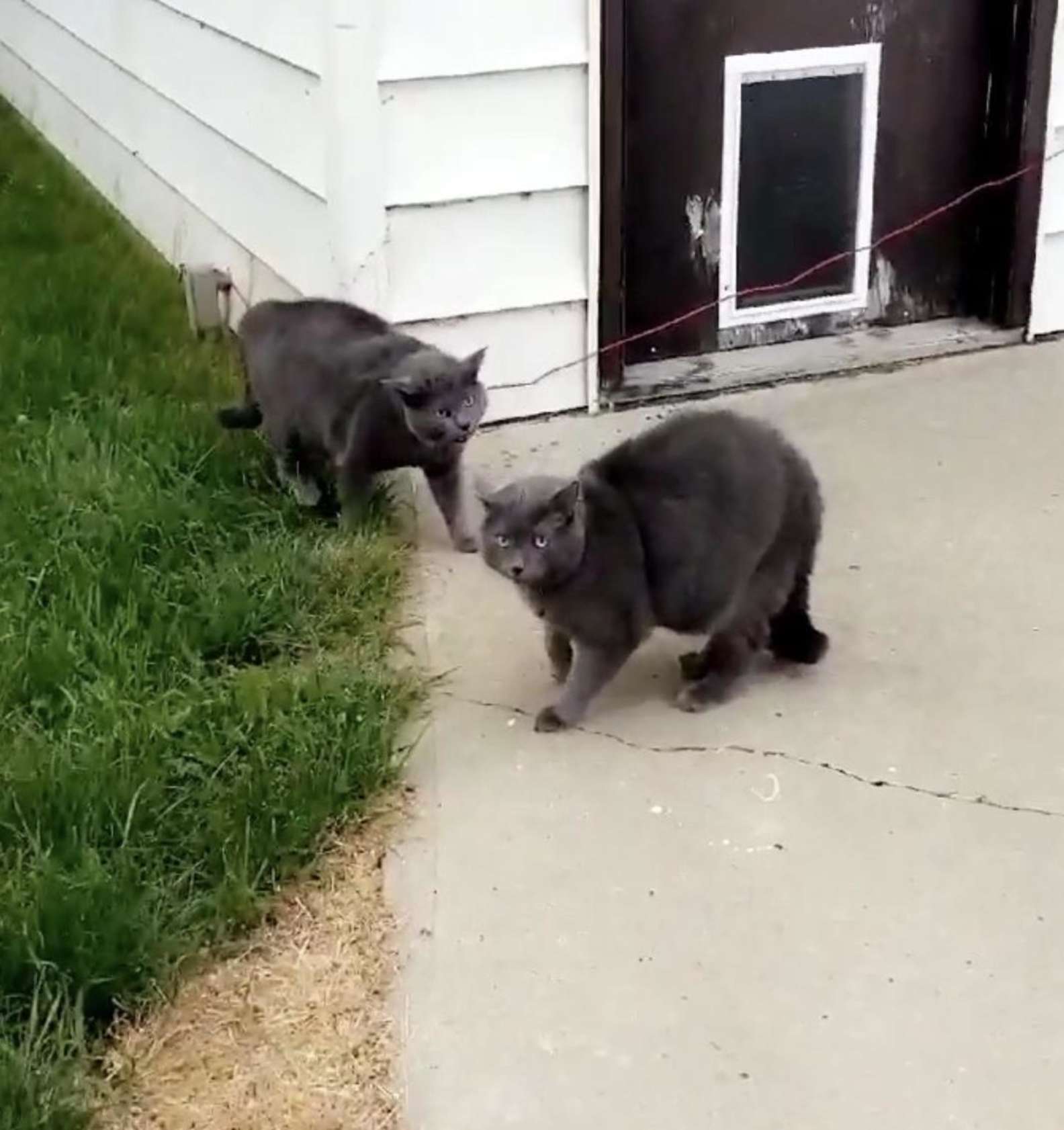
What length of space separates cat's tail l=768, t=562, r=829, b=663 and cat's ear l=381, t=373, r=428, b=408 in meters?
0.90

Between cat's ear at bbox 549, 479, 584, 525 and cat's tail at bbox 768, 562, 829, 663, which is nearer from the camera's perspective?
cat's ear at bbox 549, 479, 584, 525

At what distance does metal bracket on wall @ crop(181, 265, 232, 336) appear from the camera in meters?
5.31

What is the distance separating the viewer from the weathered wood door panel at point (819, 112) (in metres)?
4.69

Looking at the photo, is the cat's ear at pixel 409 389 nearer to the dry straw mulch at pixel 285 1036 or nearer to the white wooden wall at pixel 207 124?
the white wooden wall at pixel 207 124

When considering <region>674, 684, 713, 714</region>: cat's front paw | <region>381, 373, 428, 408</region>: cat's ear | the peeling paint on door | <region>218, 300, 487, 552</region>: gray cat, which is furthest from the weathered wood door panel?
<region>674, 684, 713, 714</region>: cat's front paw

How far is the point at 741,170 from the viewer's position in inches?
192

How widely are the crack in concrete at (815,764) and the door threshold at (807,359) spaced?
1591 millimetres

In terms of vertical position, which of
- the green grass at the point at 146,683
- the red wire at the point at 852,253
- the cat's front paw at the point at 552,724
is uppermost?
the red wire at the point at 852,253

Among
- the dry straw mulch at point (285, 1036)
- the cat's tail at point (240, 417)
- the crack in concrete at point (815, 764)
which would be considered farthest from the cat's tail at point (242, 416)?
the dry straw mulch at point (285, 1036)

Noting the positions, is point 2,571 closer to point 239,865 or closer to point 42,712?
point 42,712

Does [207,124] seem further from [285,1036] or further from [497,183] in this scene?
[285,1036]

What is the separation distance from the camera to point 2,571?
378 centimetres

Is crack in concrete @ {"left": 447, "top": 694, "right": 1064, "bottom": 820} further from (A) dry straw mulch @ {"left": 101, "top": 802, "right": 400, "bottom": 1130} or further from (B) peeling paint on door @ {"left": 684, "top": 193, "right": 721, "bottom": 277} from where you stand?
(B) peeling paint on door @ {"left": 684, "top": 193, "right": 721, "bottom": 277}

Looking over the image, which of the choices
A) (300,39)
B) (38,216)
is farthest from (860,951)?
(38,216)
